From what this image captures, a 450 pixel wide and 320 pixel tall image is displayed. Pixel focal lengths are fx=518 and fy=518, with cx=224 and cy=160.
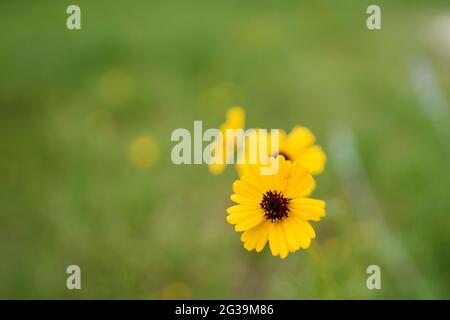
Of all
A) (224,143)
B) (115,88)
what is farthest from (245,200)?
(115,88)

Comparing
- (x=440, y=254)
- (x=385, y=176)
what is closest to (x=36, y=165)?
(x=385, y=176)

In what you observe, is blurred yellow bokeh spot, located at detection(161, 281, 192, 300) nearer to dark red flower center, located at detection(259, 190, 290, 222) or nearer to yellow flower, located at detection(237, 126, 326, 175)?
yellow flower, located at detection(237, 126, 326, 175)

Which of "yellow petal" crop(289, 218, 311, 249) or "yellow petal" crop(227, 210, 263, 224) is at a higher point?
"yellow petal" crop(227, 210, 263, 224)

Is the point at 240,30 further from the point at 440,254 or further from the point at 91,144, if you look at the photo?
the point at 440,254

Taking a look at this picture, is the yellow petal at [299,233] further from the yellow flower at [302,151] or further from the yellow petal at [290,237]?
the yellow flower at [302,151]

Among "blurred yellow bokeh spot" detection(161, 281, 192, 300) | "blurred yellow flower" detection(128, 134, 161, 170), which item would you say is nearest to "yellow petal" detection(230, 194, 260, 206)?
"blurred yellow bokeh spot" detection(161, 281, 192, 300)

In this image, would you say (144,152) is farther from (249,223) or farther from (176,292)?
(249,223)
